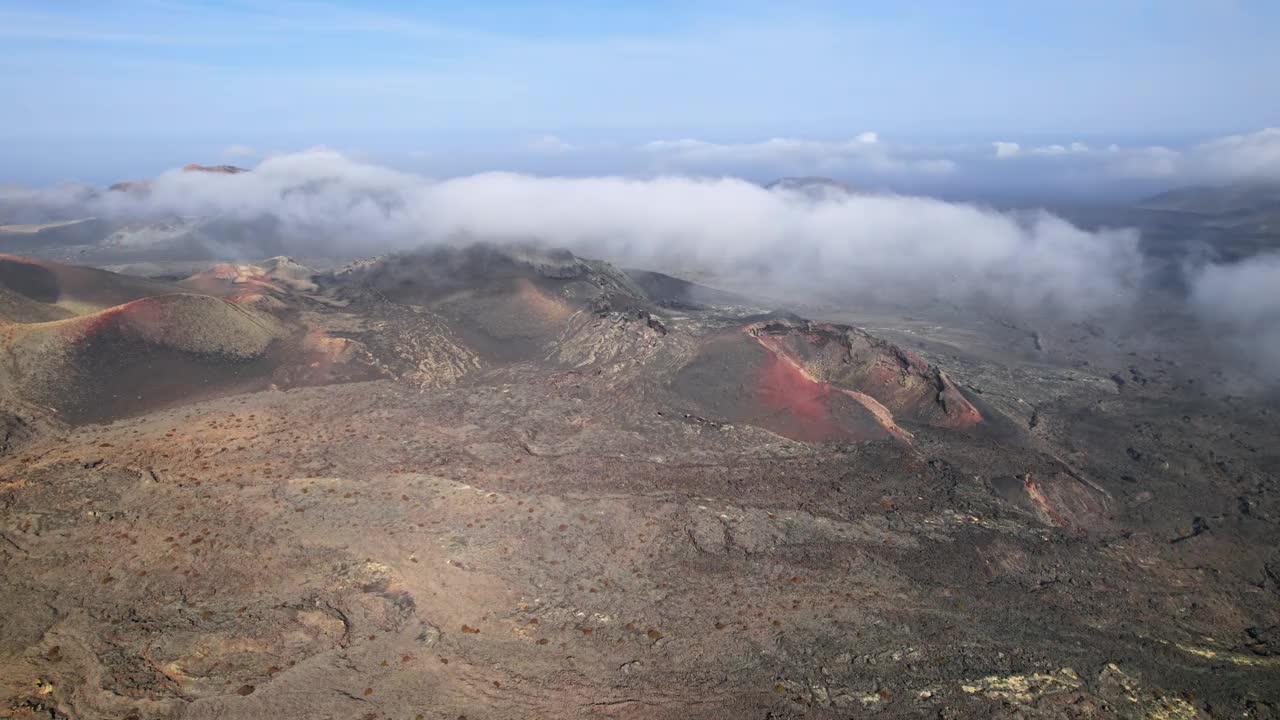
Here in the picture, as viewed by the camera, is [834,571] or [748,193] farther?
[748,193]

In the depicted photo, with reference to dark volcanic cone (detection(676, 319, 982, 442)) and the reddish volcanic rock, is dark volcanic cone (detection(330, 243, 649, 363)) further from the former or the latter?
the reddish volcanic rock

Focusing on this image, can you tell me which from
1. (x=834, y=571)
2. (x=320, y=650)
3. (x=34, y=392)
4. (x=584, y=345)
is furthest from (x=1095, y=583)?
(x=34, y=392)

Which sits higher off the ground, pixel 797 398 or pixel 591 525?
pixel 797 398

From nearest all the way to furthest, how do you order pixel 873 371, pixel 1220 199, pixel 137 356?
pixel 137 356, pixel 873 371, pixel 1220 199

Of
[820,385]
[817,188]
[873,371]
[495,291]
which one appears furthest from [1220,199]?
[495,291]

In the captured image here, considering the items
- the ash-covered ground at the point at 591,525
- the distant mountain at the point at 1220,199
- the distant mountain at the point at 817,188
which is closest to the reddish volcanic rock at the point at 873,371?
the ash-covered ground at the point at 591,525

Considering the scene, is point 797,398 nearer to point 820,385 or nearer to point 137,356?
point 820,385

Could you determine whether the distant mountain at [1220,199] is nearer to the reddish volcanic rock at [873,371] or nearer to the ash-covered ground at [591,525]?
the ash-covered ground at [591,525]

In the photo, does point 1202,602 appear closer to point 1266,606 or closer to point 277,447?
point 1266,606
